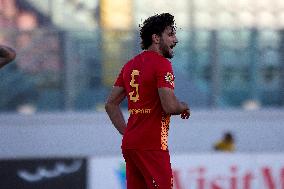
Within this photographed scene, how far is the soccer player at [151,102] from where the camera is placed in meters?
6.04

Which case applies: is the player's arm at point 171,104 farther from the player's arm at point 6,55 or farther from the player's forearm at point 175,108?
the player's arm at point 6,55

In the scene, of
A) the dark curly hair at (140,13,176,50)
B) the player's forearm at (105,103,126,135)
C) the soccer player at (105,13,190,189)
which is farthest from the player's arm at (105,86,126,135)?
the dark curly hair at (140,13,176,50)

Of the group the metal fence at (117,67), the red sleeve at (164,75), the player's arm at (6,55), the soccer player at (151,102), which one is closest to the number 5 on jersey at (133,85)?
the soccer player at (151,102)

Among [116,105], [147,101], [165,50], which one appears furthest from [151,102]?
[116,105]

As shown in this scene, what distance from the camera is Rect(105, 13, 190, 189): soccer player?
19.8 ft

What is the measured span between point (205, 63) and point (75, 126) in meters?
1.89

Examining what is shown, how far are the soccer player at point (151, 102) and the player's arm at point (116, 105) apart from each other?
0.54 feet

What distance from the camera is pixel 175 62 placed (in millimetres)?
13781

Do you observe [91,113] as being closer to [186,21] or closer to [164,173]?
[186,21]

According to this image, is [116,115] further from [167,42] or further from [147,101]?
[167,42]

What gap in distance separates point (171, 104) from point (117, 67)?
25.0 ft

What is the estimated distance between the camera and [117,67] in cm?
1355

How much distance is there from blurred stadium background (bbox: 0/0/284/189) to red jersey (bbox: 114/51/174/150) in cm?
738

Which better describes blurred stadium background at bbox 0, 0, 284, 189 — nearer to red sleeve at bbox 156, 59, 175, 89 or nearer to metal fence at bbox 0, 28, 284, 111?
metal fence at bbox 0, 28, 284, 111
